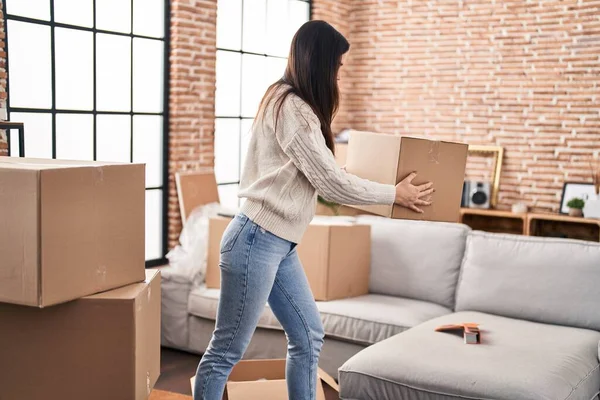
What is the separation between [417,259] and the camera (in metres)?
3.95

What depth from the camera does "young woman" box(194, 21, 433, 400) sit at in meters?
2.34

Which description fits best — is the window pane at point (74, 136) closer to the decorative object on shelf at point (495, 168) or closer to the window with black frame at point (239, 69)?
the window with black frame at point (239, 69)

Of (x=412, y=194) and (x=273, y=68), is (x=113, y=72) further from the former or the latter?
(x=412, y=194)

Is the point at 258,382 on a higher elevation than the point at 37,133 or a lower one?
lower

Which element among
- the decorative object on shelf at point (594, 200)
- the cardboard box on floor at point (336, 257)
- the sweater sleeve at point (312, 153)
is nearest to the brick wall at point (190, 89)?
the cardboard box on floor at point (336, 257)

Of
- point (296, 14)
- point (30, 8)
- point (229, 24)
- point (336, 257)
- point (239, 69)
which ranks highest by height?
point (296, 14)

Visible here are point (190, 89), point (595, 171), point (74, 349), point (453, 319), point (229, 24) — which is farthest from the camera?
point (595, 171)

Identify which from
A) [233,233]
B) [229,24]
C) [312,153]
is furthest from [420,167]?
[229,24]

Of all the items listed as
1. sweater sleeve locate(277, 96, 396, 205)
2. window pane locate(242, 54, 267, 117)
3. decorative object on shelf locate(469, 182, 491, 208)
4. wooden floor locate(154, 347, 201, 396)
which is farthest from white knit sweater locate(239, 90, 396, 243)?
decorative object on shelf locate(469, 182, 491, 208)

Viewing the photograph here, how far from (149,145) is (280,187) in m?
2.76

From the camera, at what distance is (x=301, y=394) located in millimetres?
2549

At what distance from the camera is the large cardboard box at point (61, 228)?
1.87 metres

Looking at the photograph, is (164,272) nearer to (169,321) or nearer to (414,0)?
(169,321)

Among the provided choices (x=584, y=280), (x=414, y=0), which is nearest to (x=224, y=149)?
(x=414, y=0)
